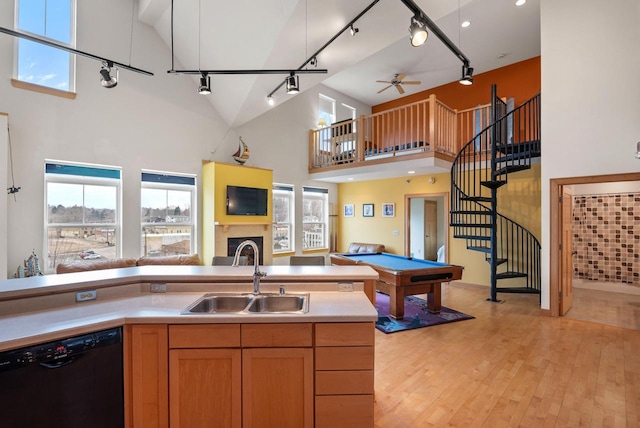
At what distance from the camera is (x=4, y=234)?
354 centimetres

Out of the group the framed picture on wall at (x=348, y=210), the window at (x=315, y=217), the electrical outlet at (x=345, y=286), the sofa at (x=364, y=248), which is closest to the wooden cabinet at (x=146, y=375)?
the electrical outlet at (x=345, y=286)

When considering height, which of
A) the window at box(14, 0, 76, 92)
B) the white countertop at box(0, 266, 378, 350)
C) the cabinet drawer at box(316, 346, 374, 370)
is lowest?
the cabinet drawer at box(316, 346, 374, 370)

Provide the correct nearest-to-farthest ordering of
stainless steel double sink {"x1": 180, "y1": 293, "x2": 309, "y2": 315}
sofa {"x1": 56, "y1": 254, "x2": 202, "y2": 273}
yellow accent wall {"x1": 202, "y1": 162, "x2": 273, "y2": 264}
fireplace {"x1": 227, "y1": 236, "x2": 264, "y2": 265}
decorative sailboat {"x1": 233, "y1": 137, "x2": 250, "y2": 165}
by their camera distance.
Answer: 1. stainless steel double sink {"x1": 180, "y1": 293, "x2": 309, "y2": 315}
2. sofa {"x1": 56, "y1": 254, "x2": 202, "y2": 273}
3. yellow accent wall {"x1": 202, "y1": 162, "x2": 273, "y2": 264}
4. fireplace {"x1": 227, "y1": 236, "x2": 264, "y2": 265}
5. decorative sailboat {"x1": 233, "y1": 137, "x2": 250, "y2": 165}

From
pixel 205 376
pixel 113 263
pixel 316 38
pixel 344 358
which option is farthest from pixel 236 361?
pixel 316 38

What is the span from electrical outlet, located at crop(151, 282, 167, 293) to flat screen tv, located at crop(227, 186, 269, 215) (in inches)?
132

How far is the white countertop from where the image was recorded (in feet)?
5.05

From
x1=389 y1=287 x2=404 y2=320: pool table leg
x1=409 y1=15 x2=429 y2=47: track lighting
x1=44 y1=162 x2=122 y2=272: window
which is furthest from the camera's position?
x1=44 y1=162 x2=122 y2=272: window

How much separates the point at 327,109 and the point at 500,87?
4282mm

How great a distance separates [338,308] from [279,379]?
527mm

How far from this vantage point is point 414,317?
4.17m

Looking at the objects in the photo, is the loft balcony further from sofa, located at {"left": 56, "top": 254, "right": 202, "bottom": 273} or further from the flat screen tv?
sofa, located at {"left": 56, "top": 254, "right": 202, "bottom": 273}

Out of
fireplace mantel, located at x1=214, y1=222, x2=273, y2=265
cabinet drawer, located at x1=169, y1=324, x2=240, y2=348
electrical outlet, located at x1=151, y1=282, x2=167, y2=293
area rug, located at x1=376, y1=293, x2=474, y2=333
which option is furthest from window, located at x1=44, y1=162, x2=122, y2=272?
area rug, located at x1=376, y1=293, x2=474, y2=333

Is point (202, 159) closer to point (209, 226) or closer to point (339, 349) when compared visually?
point (209, 226)

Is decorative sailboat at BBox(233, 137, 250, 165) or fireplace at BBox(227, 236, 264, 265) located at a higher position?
decorative sailboat at BBox(233, 137, 250, 165)
